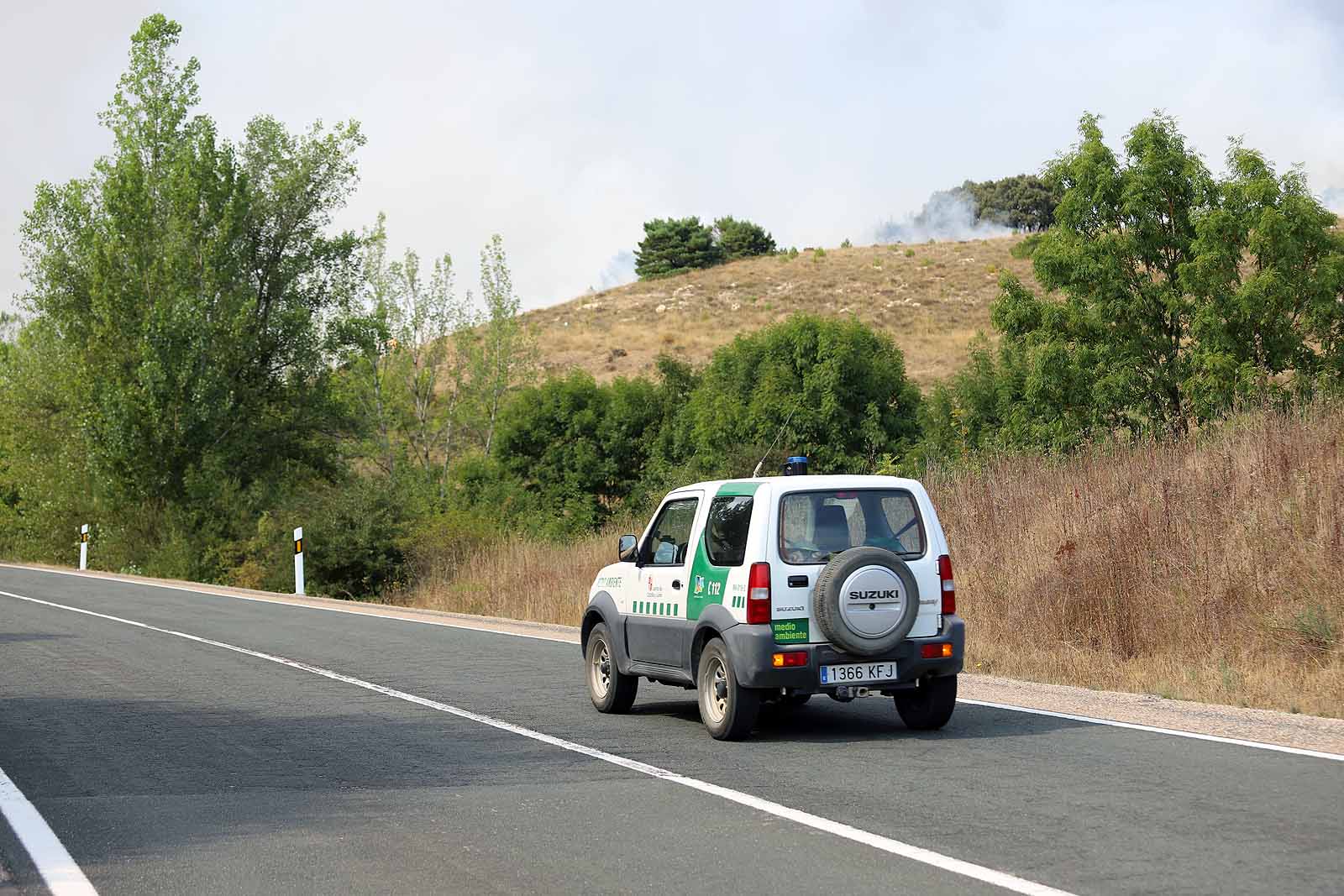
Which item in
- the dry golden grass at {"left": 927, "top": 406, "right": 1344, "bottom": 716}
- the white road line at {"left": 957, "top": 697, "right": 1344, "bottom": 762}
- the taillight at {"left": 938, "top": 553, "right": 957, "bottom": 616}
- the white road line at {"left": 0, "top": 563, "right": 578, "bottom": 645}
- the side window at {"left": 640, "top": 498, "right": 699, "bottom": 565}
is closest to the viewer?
the white road line at {"left": 957, "top": 697, "right": 1344, "bottom": 762}

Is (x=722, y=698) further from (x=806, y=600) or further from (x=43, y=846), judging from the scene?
(x=43, y=846)

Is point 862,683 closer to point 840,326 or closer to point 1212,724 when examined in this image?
point 1212,724

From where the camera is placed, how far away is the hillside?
76.9 metres

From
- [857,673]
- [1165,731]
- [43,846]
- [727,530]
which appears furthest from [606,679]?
[43,846]

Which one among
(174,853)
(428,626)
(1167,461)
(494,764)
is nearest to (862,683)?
(494,764)

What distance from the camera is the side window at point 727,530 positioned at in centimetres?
1000

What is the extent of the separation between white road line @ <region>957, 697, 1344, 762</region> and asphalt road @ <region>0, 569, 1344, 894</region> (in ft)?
0.50

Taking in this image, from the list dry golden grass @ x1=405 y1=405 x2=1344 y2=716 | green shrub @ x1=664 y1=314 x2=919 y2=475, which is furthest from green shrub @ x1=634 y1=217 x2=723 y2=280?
dry golden grass @ x1=405 y1=405 x2=1344 y2=716

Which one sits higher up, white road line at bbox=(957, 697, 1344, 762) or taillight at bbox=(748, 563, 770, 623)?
taillight at bbox=(748, 563, 770, 623)

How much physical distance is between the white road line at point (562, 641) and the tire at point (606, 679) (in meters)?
2.90

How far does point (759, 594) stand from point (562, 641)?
9.17 meters

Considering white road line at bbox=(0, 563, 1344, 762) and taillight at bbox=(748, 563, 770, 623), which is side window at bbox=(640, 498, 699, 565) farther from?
white road line at bbox=(0, 563, 1344, 762)

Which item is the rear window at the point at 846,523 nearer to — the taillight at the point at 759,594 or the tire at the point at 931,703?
the taillight at the point at 759,594

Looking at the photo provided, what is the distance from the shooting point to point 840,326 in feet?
145
